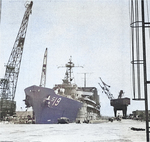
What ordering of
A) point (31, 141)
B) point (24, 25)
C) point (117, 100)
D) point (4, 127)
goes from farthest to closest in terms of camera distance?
point (24, 25) < point (117, 100) < point (4, 127) < point (31, 141)

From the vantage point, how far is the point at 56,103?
9.02 meters

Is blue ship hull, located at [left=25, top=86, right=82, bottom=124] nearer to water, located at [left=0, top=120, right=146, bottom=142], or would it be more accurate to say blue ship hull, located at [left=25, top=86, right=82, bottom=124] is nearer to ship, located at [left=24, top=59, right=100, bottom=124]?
ship, located at [left=24, top=59, right=100, bottom=124]

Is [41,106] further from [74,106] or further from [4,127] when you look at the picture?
[4,127]

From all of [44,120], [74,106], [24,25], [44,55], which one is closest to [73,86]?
[74,106]

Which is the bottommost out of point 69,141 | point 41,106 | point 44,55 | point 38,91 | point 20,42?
point 69,141

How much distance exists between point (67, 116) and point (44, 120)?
0.93 m

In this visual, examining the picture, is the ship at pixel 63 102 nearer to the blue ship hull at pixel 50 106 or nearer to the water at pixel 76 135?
the blue ship hull at pixel 50 106

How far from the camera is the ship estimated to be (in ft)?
27.2

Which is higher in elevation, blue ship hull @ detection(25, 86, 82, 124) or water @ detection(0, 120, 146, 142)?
blue ship hull @ detection(25, 86, 82, 124)

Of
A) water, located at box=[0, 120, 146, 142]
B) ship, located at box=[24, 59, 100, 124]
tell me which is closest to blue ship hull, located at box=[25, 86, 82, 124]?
ship, located at box=[24, 59, 100, 124]

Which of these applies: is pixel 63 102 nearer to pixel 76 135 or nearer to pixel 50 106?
pixel 50 106

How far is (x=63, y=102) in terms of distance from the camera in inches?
354

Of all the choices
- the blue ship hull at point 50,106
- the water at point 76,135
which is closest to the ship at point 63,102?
the blue ship hull at point 50,106

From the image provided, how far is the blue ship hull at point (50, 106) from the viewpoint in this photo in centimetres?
837
